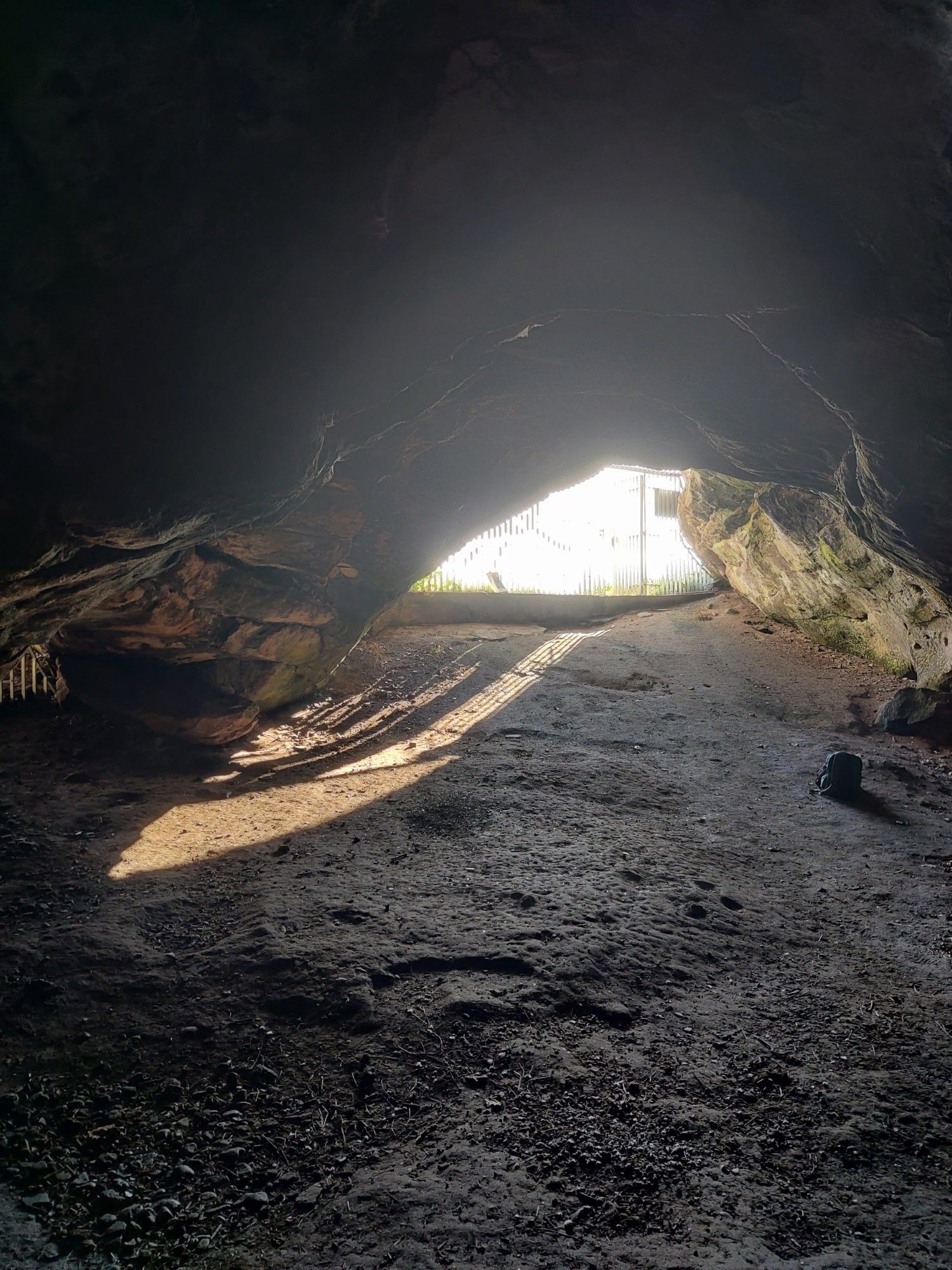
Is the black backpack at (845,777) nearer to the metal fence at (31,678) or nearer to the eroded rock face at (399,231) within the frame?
the eroded rock face at (399,231)

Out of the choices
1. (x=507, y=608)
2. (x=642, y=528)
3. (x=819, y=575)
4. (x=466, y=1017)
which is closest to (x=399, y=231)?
(x=466, y=1017)

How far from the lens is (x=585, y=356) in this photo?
725 cm

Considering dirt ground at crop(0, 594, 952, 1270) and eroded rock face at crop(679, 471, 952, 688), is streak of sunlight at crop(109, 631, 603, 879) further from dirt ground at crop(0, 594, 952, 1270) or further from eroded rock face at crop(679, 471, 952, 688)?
eroded rock face at crop(679, 471, 952, 688)

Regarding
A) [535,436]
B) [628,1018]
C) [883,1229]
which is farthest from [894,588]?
[883,1229]

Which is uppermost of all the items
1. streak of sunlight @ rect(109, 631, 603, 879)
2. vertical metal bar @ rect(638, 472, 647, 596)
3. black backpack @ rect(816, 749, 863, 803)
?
vertical metal bar @ rect(638, 472, 647, 596)

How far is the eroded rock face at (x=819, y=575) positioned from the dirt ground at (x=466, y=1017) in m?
2.88

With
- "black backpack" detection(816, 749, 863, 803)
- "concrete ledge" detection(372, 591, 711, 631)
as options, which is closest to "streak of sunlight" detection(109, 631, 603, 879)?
"black backpack" detection(816, 749, 863, 803)

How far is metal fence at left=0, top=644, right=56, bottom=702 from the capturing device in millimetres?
7367

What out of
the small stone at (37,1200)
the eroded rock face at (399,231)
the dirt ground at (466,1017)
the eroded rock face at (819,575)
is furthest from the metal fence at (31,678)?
the eroded rock face at (819,575)

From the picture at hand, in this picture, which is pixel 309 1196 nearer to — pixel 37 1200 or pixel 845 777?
pixel 37 1200

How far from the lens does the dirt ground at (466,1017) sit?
2.40 meters

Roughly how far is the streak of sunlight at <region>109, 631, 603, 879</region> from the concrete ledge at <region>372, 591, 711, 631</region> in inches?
182

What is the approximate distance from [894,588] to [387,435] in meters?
6.58

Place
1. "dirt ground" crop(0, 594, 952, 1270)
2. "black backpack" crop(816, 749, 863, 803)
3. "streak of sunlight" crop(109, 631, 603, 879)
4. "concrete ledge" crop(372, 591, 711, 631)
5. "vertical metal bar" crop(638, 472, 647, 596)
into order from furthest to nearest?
"vertical metal bar" crop(638, 472, 647, 596), "concrete ledge" crop(372, 591, 711, 631), "black backpack" crop(816, 749, 863, 803), "streak of sunlight" crop(109, 631, 603, 879), "dirt ground" crop(0, 594, 952, 1270)
